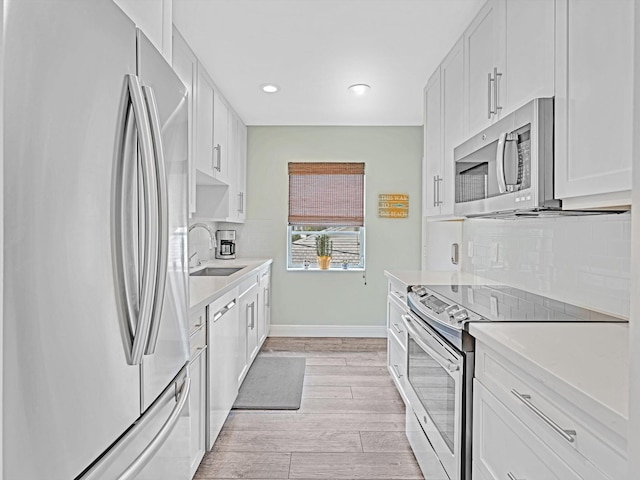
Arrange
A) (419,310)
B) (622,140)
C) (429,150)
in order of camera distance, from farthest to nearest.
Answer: (429,150) → (419,310) → (622,140)

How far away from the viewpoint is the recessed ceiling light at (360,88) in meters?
3.73

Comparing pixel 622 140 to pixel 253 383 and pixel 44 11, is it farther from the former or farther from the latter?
pixel 253 383

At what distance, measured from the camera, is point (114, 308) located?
36.8 inches

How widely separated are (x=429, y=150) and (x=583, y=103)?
2.01m

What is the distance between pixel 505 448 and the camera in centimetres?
134

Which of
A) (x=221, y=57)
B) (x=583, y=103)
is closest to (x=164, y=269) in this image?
(x=583, y=103)

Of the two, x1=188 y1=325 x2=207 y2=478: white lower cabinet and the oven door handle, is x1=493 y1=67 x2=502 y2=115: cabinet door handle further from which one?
x1=188 y1=325 x2=207 y2=478: white lower cabinet

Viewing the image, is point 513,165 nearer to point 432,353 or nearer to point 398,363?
point 432,353

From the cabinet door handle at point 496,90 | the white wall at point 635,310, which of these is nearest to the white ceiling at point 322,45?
the cabinet door handle at point 496,90

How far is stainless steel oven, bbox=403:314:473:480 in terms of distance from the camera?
1.66m

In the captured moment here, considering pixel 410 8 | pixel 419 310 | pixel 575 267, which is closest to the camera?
pixel 575 267

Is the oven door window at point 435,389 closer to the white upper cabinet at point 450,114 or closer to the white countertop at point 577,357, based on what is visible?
the white countertop at point 577,357

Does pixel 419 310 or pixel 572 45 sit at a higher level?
pixel 572 45

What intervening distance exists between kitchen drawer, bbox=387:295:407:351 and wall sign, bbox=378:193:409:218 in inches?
74.2
